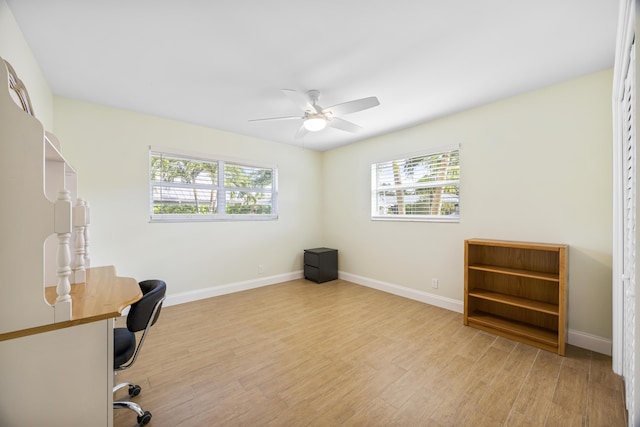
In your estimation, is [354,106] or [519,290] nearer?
[354,106]

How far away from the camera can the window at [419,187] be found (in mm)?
3297

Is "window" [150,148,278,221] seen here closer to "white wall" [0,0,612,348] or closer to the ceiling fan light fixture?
"white wall" [0,0,612,348]

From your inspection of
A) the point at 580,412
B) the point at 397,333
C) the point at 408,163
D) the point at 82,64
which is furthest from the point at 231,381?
the point at 408,163

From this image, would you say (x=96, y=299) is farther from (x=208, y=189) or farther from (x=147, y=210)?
(x=208, y=189)

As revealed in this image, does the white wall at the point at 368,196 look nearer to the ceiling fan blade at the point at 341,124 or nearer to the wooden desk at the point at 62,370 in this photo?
the ceiling fan blade at the point at 341,124

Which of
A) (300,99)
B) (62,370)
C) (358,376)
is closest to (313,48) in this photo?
(300,99)

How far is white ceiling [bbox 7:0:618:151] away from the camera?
1.59 m

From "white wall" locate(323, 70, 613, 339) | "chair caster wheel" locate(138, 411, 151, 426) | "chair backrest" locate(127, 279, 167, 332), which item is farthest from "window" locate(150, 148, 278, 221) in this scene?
"chair caster wheel" locate(138, 411, 151, 426)

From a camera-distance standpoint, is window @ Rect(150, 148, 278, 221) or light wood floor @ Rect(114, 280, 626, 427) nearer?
light wood floor @ Rect(114, 280, 626, 427)

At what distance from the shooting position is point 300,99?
2338 millimetres

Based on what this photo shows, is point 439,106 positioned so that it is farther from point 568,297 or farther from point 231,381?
point 231,381

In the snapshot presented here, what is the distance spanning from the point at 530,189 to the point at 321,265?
9.89 ft

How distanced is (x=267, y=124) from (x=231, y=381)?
2.99 m

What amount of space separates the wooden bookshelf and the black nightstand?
7.44ft
